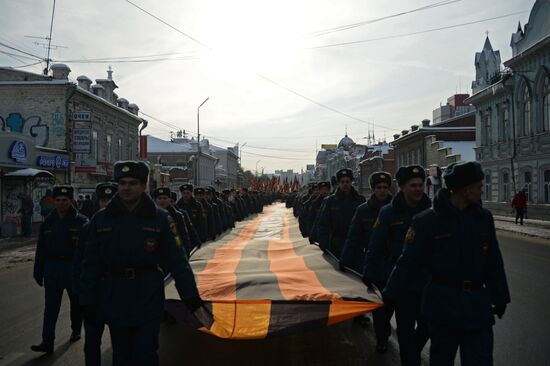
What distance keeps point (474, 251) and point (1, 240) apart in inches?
784

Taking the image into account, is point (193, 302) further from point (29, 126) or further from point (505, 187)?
point (505, 187)

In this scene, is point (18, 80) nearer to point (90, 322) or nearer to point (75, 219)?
point (75, 219)

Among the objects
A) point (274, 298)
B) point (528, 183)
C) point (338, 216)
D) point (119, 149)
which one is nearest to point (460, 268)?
point (274, 298)

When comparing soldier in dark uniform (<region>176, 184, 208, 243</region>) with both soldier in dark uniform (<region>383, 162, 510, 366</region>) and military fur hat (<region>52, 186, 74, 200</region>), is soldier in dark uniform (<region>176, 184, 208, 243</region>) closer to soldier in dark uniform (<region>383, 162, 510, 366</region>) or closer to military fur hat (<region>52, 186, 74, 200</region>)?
military fur hat (<region>52, 186, 74, 200</region>)

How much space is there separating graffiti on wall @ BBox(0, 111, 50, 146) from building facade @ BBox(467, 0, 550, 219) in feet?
84.3

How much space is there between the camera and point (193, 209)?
10234 mm

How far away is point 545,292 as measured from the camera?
8.80 metres

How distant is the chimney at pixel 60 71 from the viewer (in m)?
28.2

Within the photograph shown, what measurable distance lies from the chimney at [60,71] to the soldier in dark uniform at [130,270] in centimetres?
2710

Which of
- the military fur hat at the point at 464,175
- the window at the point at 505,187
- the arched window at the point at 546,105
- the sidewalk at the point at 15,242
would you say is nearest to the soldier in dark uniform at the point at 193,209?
the military fur hat at the point at 464,175

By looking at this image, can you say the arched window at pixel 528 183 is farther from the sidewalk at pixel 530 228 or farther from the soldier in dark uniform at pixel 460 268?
the soldier in dark uniform at pixel 460 268

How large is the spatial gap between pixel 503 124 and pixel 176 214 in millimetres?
30225

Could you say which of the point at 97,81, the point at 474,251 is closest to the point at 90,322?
the point at 474,251

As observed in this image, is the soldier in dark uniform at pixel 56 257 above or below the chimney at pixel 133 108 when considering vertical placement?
below
